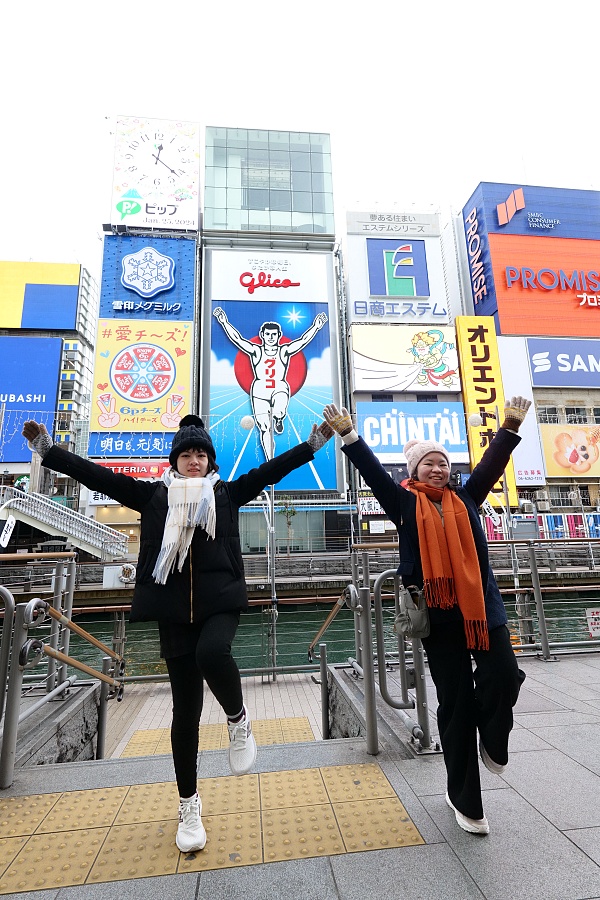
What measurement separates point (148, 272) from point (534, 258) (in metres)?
25.2

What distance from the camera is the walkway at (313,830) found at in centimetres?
152

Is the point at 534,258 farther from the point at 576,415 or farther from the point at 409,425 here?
the point at 409,425

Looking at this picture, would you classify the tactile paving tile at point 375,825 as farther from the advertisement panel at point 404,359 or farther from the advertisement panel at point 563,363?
the advertisement panel at point 563,363

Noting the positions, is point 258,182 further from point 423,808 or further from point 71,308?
point 423,808

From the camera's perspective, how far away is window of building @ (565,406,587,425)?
95.4 feet

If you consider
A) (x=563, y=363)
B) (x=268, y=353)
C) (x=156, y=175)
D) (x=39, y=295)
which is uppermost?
(x=156, y=175)

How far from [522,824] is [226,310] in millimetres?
28983

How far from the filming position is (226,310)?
28.6 meters

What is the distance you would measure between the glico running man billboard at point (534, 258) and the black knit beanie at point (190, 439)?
31881 mm

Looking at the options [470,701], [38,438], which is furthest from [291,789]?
[38,438]

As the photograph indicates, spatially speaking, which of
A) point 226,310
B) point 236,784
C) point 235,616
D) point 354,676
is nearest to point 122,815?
point 236,784

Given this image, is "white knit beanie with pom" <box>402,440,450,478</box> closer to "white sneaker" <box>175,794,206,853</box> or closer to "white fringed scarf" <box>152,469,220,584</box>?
"white fringed scarf" <box>152,469,220,584</box>

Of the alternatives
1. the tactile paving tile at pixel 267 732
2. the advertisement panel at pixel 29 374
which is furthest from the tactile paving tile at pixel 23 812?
the advertisement panel at pixel 29 374

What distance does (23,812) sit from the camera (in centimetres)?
202
